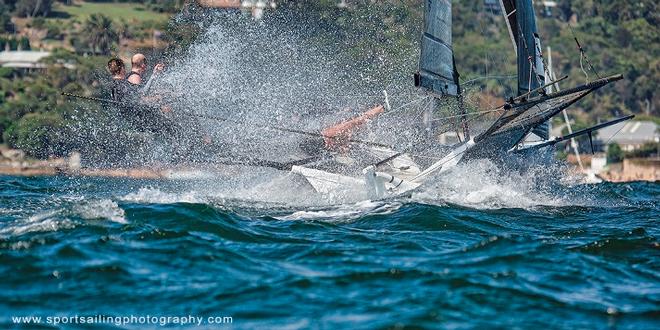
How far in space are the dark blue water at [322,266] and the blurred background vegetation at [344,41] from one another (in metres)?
5.34

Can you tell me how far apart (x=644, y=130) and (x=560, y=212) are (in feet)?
212

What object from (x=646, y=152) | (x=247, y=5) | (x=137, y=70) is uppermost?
(x=247, y=5)

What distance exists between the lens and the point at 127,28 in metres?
66.6

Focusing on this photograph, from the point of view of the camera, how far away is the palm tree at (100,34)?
67438 mm

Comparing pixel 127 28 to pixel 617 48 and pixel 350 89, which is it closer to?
pixel 350 89

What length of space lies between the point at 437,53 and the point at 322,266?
25.4 feet

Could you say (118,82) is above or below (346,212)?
above

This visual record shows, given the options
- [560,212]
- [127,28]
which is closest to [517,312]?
[560,212]

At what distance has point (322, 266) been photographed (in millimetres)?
11109

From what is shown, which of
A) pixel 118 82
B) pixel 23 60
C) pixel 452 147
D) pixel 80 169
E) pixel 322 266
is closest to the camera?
pixel 322 266

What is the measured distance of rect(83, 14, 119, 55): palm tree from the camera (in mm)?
67438

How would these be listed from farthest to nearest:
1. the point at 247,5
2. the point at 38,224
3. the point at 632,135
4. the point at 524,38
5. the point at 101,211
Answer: the point at 632,135
the point at 247,5
the point at 524,38
the point at 101,211
the point at 38,224

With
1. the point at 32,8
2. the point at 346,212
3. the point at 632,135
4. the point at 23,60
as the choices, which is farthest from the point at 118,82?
the point at 32,8

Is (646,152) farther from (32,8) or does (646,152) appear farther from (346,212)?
(346,212)
